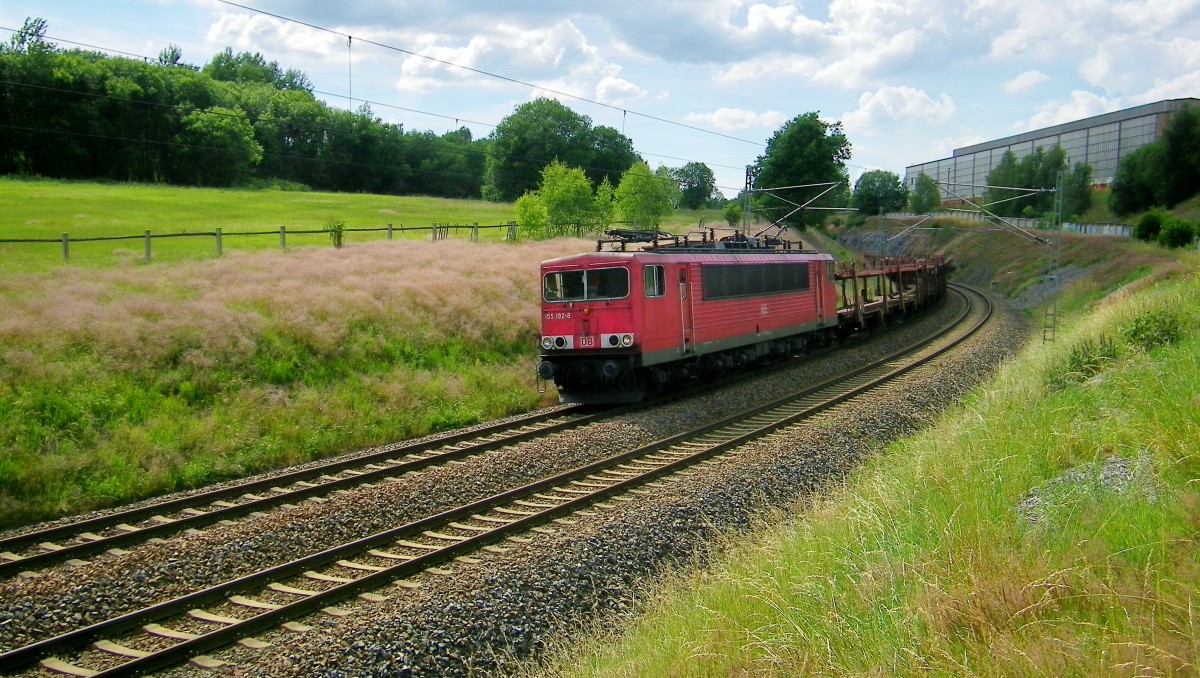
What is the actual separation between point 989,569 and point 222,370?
47.6 ft

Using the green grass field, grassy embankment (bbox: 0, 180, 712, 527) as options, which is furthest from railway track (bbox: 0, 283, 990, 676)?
the green grass field

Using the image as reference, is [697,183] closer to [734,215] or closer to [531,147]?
[531,147]

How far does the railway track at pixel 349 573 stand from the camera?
281 inches

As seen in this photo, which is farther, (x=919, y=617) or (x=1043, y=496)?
(x=1043, y=496)

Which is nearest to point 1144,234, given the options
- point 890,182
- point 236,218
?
point 890,182

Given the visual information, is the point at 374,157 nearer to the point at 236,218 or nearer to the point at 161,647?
the point at 236,218

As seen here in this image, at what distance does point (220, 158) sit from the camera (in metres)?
65.2

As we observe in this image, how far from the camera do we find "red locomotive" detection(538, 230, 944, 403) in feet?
56.3

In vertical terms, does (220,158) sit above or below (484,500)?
above

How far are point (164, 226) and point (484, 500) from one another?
36922mm

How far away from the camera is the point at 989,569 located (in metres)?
5.33

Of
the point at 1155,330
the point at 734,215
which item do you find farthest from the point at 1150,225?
the point at 1155,330

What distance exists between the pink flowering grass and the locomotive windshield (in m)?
2.64

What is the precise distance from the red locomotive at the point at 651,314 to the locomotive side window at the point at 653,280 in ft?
0.07
